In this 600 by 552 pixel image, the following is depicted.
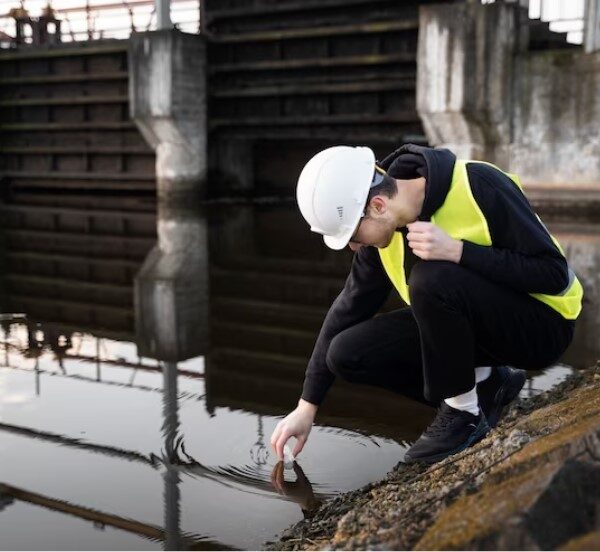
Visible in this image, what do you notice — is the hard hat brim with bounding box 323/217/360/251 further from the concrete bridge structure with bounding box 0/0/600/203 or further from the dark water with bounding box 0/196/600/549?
the concrete bridge structure with bounding box 0/0/600/203

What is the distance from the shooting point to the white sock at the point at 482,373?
230 centimetres

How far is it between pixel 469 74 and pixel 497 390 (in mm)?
6764

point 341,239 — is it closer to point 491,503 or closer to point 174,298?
point 491,503

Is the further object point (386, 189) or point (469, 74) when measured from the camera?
point (469, 74)

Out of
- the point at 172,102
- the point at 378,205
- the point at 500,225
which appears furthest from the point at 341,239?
the point at 172,102

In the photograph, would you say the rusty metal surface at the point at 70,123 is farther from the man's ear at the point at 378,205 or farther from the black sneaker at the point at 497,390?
the man's ear at the point at 378,205

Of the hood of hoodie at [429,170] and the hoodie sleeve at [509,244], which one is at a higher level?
the hood of hoodie at [429,170]

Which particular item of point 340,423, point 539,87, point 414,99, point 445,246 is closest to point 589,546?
point 445,246

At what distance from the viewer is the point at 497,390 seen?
2.35 meters

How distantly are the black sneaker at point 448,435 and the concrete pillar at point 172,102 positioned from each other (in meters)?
9.32

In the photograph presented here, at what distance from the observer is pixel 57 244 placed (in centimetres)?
720

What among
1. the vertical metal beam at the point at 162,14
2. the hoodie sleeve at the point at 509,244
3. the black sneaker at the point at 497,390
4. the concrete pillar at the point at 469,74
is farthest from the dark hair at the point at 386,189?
the vertical metal beam at the point at 162,14

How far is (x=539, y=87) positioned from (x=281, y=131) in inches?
138

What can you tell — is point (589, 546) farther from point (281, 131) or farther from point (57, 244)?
point (281, 131)
